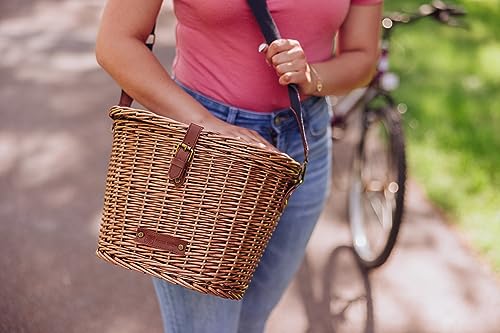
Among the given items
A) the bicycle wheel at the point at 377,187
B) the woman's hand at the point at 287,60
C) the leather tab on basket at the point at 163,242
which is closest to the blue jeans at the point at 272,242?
the woman's hand at the point at 287,60

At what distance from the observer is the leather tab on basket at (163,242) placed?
164cm

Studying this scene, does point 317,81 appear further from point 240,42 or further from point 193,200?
point 193,200

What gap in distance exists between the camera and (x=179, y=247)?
1642 millimetres

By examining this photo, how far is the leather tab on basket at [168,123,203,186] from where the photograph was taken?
5.20ft

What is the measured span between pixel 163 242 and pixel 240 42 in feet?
1.75

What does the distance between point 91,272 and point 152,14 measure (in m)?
2.33

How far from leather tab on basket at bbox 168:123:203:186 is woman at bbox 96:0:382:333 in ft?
0.51

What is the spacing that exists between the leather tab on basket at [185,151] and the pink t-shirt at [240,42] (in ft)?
1.09

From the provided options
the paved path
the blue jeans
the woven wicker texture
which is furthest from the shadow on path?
the woven wicker texture

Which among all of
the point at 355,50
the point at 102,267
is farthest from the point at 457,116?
the point at 355,50

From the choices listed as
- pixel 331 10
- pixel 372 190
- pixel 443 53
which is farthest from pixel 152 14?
pixel 443 53

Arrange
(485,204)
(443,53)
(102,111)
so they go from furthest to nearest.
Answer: (443,53), (102,111), (485,204)

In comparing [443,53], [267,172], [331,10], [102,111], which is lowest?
[443,53]

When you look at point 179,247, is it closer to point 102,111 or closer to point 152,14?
point 152,14
